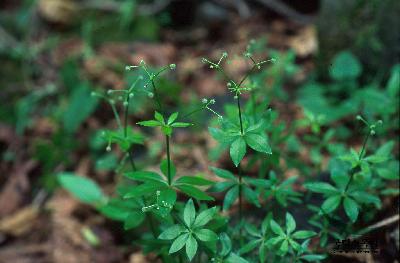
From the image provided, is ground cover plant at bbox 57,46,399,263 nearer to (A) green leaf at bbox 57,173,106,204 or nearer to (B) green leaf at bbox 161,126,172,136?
(B) green leaf at bbox 161,126,172,136

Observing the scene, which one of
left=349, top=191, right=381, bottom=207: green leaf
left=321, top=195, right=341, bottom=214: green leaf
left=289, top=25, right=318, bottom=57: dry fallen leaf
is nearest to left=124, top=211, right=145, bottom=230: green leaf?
left=321, top=195, right=341, bottom=214: green leaf

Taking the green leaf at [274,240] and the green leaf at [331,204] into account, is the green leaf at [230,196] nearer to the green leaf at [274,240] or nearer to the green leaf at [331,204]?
the green leaf at [274,240]

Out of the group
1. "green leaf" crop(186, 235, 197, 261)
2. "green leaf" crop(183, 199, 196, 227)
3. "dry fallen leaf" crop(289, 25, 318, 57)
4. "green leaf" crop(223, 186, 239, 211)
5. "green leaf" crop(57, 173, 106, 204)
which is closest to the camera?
"green leaf" crop(186, 235, 197, 261)

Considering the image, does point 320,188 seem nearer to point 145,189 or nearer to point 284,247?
point 284,247

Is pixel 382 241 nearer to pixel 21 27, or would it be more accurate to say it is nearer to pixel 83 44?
pixel 83 44

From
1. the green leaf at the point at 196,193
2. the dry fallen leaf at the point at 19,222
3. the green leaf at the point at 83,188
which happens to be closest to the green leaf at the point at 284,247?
the green leaf at the point at 196,193

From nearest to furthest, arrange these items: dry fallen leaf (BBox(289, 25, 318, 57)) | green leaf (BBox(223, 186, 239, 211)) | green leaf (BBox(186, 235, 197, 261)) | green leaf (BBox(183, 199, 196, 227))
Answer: green leaf (BBox(186, 235, 197, 261))
green leaf (BBox(183, 199, 196, 227))
green leaf (BBox(223, 186, 239, 211))
dry fallen leaf (BBox(289, 25, 318, 57))

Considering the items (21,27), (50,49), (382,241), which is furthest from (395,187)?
(21,27)
